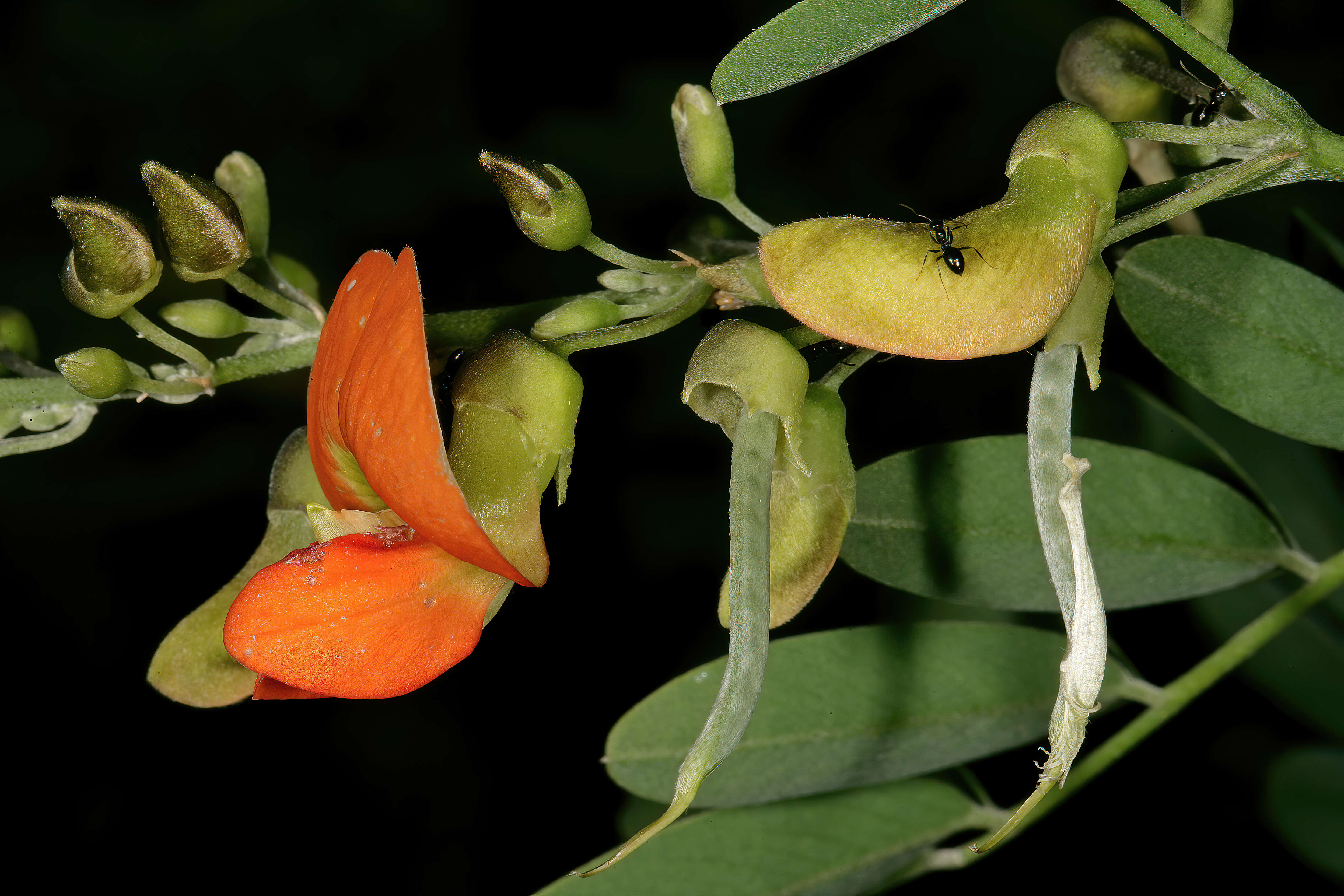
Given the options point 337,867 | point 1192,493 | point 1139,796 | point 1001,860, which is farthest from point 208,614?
point 1139,796

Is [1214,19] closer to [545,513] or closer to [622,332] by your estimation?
[622,332]

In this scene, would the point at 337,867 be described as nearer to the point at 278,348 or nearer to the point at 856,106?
the point at 278,348

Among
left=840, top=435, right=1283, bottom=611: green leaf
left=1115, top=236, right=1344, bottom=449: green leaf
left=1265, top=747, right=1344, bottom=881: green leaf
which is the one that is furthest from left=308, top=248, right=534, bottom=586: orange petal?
left=1265, top=747, right=1344, bottom=881: green leaf

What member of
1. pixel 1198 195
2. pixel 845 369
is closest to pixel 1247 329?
pixel 1198 195

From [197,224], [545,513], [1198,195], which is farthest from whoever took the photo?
[545,513]

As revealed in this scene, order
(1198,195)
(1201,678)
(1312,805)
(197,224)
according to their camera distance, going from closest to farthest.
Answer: (1198,195) → (197,224) → (1201,678) → (1312,805)

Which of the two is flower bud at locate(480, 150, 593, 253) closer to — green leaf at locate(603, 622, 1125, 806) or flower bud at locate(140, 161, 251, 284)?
flower bud at locate(140, 161, 251, 284)

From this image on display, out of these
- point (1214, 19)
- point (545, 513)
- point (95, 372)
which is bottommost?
point (545, 513)

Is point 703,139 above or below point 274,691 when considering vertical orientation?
A: above
